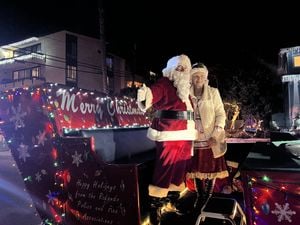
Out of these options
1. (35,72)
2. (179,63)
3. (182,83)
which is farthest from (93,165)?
(35,72)

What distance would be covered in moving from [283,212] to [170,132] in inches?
47.7

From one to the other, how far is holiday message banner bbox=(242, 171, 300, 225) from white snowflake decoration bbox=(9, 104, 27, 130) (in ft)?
8.00

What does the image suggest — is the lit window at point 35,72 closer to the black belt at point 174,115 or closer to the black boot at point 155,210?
the black belt at point 174,115

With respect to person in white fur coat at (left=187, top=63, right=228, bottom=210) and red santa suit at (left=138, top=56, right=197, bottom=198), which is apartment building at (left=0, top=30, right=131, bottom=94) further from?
red santa suit at (left=138, top=56, right=197, bottom=198)

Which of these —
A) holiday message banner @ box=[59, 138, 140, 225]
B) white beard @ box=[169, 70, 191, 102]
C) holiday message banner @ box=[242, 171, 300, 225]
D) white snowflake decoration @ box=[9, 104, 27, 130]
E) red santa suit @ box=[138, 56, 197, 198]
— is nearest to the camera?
holiday message banner @ box=[242, 171, 300, 225]

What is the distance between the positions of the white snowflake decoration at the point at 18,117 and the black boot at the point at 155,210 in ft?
5.50

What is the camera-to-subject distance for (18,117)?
11.5 ft

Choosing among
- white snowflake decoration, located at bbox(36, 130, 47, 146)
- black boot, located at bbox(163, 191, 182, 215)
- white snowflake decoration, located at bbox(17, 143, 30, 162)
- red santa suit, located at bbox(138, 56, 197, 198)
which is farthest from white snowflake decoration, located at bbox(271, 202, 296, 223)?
white snowflake decoration, located at bbox(17, 143, 30, 162)

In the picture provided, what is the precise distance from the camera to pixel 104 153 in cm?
352

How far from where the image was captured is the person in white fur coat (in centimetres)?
322

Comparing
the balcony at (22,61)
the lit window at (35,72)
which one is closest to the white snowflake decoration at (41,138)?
the balcony at (22,61)

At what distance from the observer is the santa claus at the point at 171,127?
284 centimetres

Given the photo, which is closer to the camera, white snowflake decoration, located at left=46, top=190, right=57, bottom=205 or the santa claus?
the santa claus

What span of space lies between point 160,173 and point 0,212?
12.4 ft
